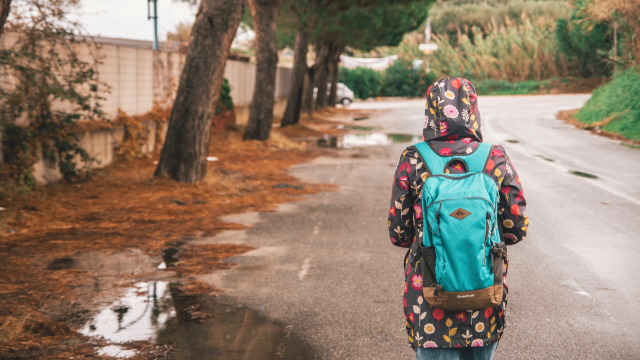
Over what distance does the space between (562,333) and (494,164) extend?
97.7 inches

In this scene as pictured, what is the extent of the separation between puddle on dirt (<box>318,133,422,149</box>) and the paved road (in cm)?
699

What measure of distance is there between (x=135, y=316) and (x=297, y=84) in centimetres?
1936

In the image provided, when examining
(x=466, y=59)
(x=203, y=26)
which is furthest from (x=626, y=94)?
(x=466, y=59)

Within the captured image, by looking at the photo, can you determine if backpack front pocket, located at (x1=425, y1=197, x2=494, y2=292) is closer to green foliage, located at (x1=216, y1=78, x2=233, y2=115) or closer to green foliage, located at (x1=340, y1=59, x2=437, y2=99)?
green foliage, located at (x1=216, y1=78, x2=233, y2=115)

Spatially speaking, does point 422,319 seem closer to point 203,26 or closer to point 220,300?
point 220,300

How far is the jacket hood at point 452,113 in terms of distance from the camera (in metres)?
2.90

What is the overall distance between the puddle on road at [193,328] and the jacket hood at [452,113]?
2156 mm

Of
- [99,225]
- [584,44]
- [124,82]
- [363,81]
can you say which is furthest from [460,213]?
[363,81]

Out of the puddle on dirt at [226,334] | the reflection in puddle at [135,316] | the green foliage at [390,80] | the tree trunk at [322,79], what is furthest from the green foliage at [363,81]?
the puddle on dirt at [226,334]

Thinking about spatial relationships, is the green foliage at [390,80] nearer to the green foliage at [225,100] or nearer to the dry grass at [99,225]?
the green foliage at [225,100]

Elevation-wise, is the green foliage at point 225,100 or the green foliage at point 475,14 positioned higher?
the green foliage at point 475,14

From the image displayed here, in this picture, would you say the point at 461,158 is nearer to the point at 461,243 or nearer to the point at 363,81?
the point at 461,243

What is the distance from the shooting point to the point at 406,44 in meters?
66.5

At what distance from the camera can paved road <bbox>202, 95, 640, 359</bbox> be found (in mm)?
4770
